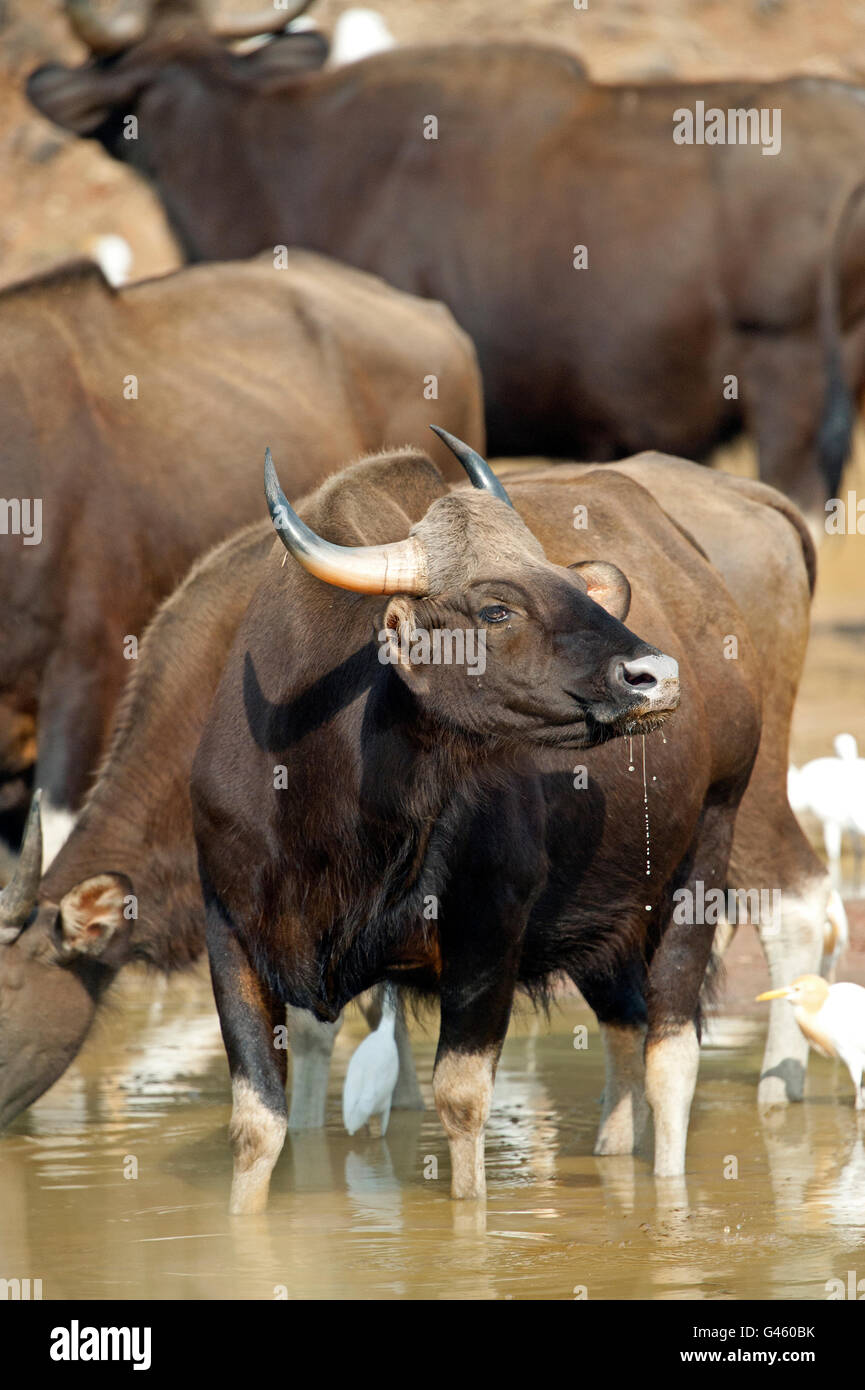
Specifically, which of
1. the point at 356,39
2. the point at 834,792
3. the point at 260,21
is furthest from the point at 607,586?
the point at 356,39

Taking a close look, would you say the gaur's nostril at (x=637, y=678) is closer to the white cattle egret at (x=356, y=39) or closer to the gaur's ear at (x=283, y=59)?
the gaur's ear at (x=283, y=59)

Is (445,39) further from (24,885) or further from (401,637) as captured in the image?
(401,637)

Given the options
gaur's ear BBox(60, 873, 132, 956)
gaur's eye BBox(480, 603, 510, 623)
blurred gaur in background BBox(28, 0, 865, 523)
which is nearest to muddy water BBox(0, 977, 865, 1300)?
gaur's ear BBox(60, 873, 132, 956)

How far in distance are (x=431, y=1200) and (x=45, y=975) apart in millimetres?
1417

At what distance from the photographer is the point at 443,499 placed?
543 centimetres

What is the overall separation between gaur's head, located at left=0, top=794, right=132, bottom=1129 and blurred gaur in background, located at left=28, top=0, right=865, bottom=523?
549 cm

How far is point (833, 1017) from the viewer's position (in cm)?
665

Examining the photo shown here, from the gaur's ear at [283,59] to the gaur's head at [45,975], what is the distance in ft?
22.3

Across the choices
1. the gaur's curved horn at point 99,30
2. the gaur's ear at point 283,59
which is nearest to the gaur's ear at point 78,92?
the gaur's curved horn at point 99,30

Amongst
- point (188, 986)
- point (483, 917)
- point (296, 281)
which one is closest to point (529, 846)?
point (483, 917)

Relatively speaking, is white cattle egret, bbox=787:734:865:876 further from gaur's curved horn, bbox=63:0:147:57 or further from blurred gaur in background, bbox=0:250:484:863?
gaur's curved horn, bbox=63:0:147:57

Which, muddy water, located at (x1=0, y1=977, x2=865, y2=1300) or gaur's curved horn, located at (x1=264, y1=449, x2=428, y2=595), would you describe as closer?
muddy water, located at (x1=0, y1=977, x2=865, y2=1300)

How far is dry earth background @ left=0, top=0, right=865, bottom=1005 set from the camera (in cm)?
2488
